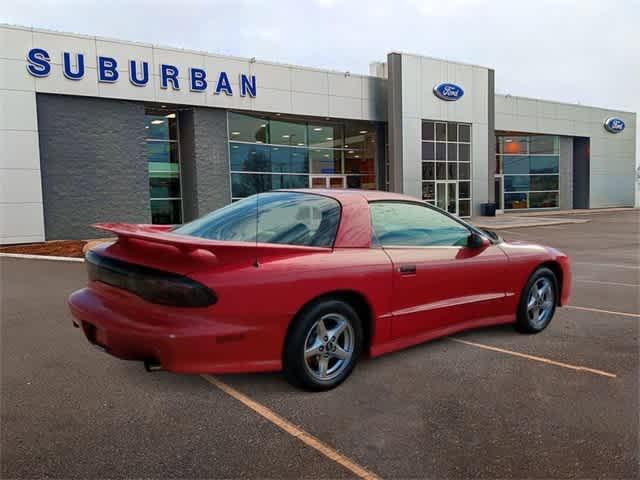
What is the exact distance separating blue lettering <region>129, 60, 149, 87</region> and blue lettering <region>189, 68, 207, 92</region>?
170cm

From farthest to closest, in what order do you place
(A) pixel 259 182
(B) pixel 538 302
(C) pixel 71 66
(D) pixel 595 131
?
(D) pixel 595 131, (A) pixel 259 182, (C) pixel 71 66, (B) pixel 538 302

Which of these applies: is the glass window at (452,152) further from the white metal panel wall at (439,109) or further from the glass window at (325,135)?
the glass window at (325,135)

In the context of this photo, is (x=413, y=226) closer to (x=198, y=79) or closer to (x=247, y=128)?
(x=198, y=79)

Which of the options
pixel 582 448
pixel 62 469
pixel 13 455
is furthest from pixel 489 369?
pixel 13 455

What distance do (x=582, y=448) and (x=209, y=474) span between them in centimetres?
Answer: 212

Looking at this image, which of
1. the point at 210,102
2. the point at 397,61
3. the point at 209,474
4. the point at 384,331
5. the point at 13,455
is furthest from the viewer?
the point at 397,61

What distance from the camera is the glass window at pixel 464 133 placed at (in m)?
27.4

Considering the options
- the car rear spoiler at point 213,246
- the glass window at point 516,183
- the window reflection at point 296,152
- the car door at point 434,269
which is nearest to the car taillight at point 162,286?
the car rear spoiler at point 213,246

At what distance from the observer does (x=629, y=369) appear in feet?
13.7

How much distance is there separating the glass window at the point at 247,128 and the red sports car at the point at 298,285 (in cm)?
1770

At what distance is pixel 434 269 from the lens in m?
4.30

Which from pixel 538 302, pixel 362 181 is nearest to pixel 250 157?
pixel 362 181

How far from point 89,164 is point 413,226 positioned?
16231 millimetres

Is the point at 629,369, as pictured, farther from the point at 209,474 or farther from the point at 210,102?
the point at 210,102
